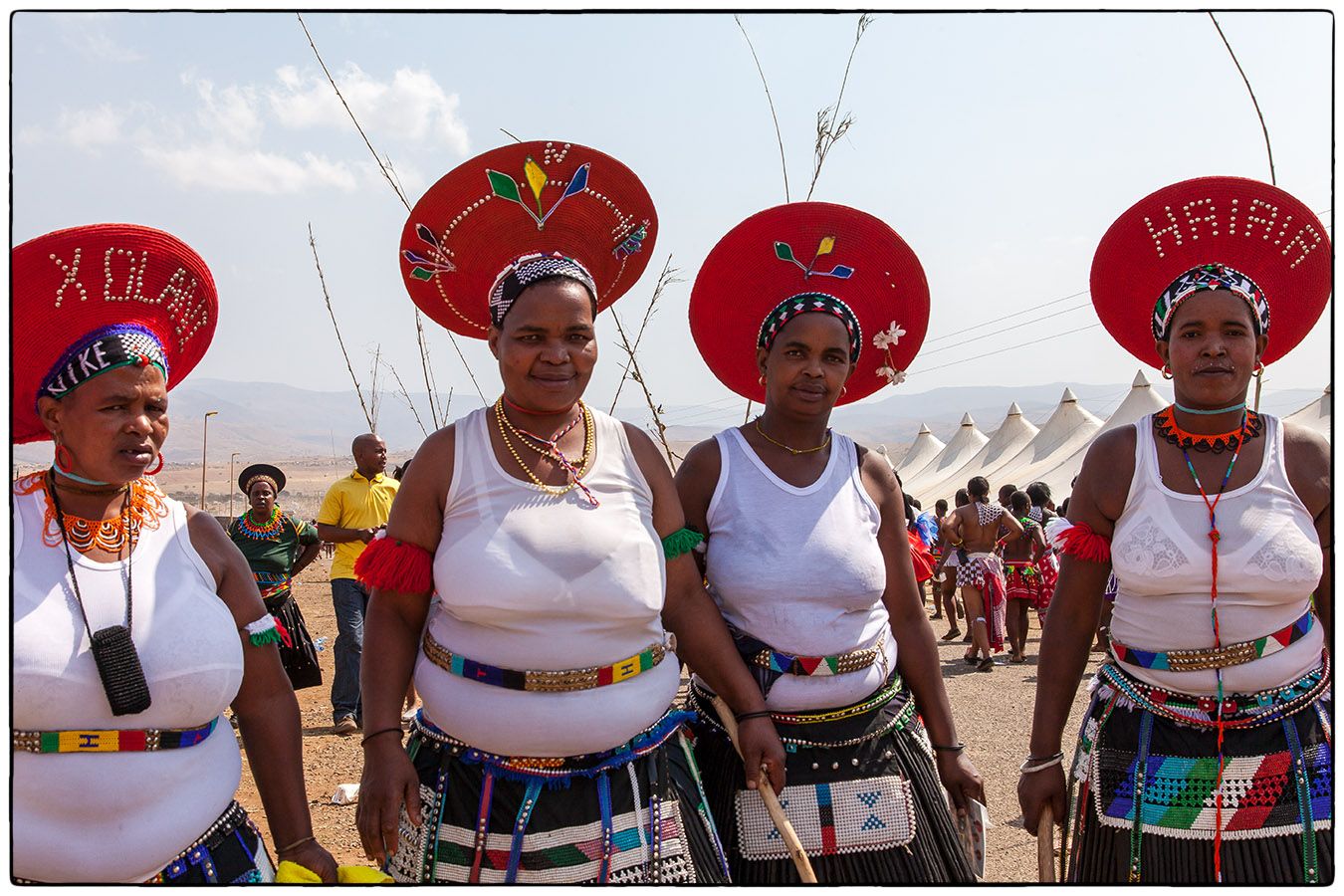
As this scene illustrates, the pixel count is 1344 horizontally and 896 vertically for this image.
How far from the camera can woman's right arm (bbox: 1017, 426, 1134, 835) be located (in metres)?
3.08

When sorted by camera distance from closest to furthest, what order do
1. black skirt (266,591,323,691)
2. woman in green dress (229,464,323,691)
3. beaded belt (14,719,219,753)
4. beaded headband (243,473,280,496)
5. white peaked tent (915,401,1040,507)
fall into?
beaded belt (14,719,219,753)
black skirt (266,591,323,691)
woman in green dress (229,464,323,691)
beaded headband (243,473,280,496)
white peaked tent (915,401,1040,507)

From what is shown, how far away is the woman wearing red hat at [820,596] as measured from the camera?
9.78 ft

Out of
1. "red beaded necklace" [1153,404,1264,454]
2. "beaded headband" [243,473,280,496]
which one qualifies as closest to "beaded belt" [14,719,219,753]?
"red beaded necklace" [1153,404,1264,454]

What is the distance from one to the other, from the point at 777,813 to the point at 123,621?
5.31ft

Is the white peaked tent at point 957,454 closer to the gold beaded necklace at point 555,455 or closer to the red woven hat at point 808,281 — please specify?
the red woven hat at point 808,281

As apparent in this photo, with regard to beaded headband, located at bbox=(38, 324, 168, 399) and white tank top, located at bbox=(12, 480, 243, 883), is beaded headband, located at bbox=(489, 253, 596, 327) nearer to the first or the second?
beaded headband, located at bbox=(38, 324, 168, 399)

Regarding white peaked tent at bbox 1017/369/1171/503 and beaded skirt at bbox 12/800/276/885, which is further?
white peaked tent at bbox 1017/369/1171/503

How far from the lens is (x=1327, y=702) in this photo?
114 inches

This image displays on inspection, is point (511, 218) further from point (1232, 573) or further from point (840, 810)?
point (1232, 573)

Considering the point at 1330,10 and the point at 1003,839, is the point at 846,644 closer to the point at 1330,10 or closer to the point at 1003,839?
the point at 1330,10

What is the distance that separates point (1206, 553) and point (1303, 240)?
102 centimetres

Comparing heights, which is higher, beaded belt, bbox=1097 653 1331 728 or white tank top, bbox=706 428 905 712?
white tank top, bbox=706 428 905 712

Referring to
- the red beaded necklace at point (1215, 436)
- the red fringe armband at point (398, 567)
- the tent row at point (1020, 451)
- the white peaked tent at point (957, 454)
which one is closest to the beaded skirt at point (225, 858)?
the red fringe armband at point (398, 567)

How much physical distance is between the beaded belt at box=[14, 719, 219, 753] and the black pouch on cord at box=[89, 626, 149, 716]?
0.19ft
